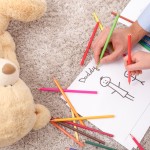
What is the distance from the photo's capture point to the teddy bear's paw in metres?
0.56

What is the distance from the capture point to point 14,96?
48 centimetres

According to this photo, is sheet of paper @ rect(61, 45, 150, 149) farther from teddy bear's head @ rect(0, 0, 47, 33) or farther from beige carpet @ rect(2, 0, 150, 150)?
teddy bear's head @ rect(0, 0, 47, 33)

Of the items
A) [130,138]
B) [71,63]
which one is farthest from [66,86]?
[130,138]

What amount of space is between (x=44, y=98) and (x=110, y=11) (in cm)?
23

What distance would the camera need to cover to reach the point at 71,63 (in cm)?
62

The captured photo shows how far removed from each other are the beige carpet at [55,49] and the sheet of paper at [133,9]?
0.04ft

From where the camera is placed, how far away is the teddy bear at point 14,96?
1.57 ft

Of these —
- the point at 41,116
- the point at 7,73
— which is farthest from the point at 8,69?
the point at 41,116

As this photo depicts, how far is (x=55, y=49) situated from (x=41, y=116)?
0.49 ft

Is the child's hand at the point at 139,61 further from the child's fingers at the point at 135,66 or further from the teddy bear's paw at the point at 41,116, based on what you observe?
the teddy bear's paw at the point at 41,116

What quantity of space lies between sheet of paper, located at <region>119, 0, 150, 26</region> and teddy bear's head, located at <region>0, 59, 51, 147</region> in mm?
276

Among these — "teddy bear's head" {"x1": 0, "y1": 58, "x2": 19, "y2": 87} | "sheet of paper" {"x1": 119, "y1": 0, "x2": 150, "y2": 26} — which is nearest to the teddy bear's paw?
"teddy bear's head" {"x1": 0, "y1": 58, "x2": 19, "y2": 87}

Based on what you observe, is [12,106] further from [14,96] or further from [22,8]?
[22,8]

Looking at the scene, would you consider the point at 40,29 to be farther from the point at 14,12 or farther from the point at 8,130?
the point at 8,130
